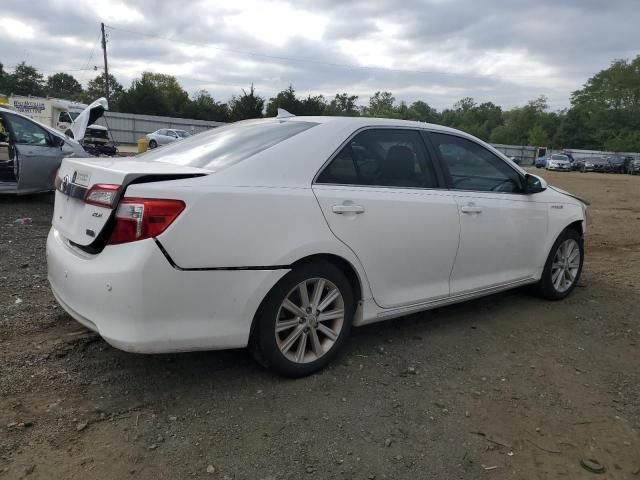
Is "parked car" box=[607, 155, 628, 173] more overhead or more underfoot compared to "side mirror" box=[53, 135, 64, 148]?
more underfoot

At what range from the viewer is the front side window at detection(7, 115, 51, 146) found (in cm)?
816

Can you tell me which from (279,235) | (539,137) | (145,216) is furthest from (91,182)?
(539,137)

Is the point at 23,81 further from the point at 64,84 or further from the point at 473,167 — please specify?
the point at 473,167

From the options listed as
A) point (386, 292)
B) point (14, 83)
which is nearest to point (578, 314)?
point (386, 292)

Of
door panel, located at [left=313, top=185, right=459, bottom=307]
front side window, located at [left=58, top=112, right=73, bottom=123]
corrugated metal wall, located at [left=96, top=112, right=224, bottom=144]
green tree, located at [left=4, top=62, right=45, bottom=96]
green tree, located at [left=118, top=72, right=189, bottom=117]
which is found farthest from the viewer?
green tree, located at [left=4, top=62, right=45, bottom=96]

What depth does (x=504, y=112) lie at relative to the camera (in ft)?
369

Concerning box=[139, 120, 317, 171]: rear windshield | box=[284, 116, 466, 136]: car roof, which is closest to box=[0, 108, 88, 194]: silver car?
box=[139, 120, 317, 171]: rear windshield

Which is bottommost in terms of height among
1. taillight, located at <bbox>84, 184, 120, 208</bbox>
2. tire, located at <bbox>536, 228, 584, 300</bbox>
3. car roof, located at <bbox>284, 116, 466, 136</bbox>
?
tire, located at <bbox>536, 228, 584, 300</bbox>

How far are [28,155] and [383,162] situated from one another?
6.86 meters

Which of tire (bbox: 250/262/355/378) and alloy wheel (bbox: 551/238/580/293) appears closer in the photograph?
tire (bbox: 250/262/355/378)

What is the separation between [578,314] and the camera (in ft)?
15.1

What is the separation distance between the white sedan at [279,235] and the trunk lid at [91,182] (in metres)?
0.01

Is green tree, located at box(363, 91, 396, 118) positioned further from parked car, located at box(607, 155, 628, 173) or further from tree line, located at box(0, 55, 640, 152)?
parked car, located at box(607, 155, 628, 173)

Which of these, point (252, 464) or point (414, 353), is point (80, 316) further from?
point (414, 353)
